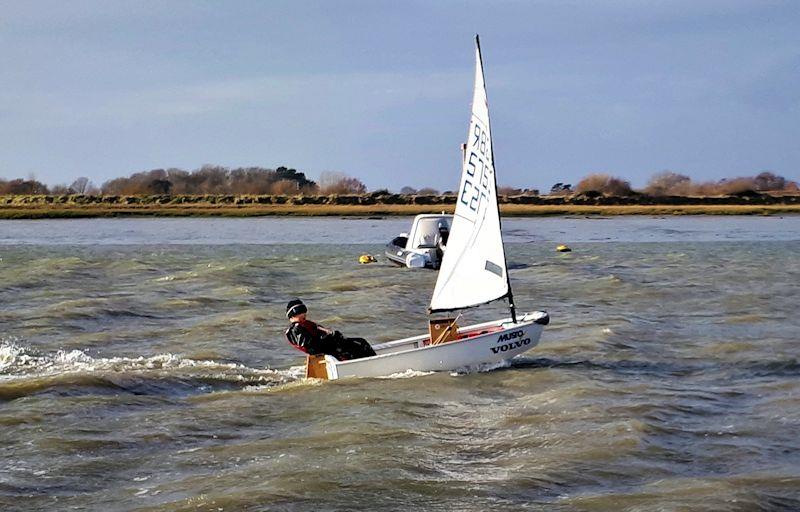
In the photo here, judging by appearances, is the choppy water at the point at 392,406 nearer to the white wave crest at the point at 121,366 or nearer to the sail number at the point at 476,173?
the white wave crest at the point at 121,366

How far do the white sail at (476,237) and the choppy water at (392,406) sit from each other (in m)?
1.49

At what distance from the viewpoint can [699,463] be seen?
13195 millimetres

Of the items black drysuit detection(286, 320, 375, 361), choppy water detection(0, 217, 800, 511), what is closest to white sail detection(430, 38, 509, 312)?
choppy water detection(0, 217, 800, 511)

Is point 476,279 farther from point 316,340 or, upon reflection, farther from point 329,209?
point 329,209

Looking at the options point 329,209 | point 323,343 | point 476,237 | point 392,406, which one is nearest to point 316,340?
point 323,343

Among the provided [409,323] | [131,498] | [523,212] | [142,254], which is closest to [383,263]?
[142,254]

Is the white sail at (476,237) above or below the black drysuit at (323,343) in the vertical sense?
above

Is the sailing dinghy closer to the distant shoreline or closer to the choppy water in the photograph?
the choppy water

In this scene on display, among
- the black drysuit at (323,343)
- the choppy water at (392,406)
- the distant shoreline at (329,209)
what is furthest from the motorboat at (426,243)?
the distant shoreline at (329,209)

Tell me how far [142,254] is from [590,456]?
39.1 m

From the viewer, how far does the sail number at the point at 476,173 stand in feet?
65.2

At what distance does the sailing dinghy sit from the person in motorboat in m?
0.46

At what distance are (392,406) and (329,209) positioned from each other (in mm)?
76480

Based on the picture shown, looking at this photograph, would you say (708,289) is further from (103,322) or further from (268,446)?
(268,446)
